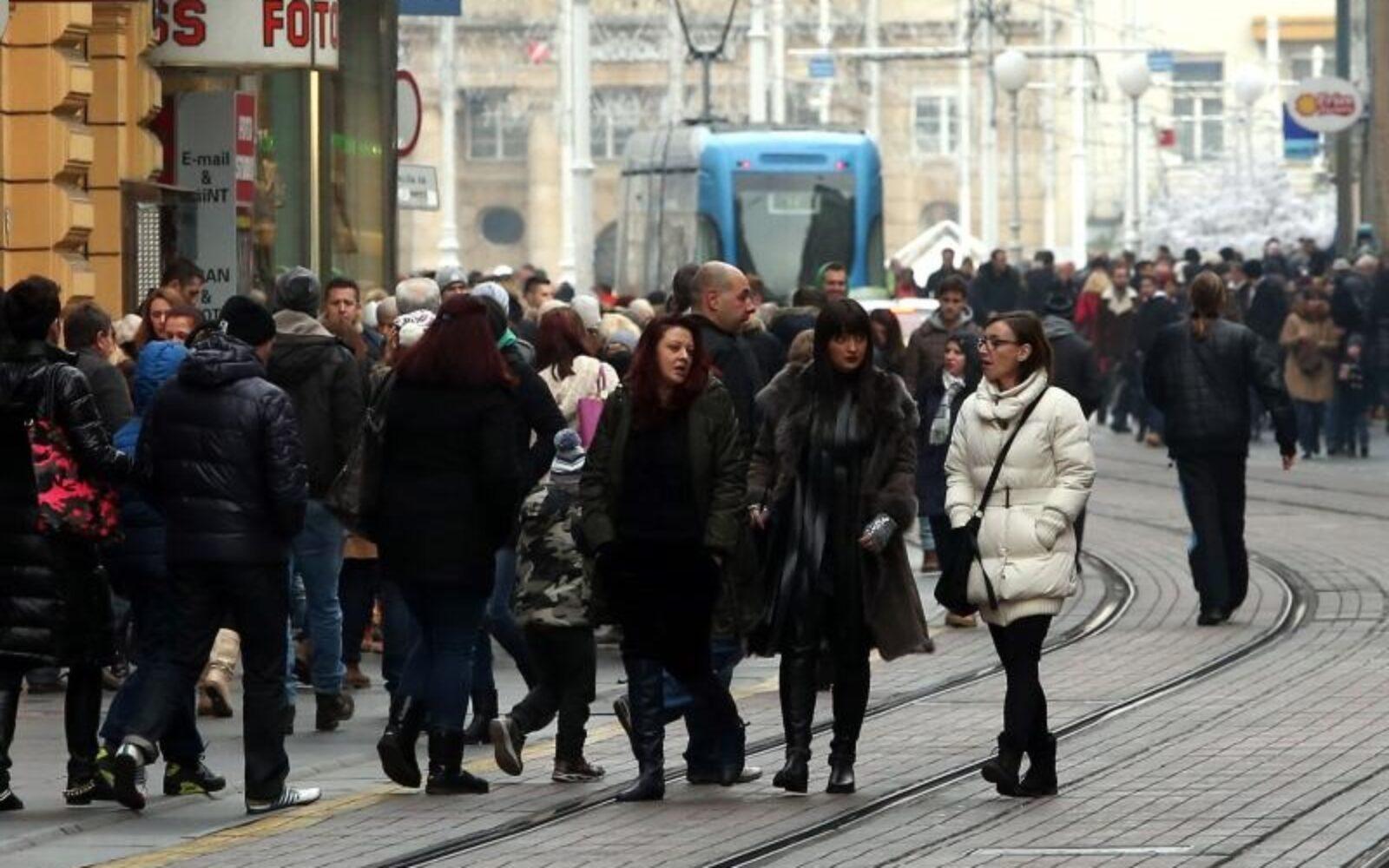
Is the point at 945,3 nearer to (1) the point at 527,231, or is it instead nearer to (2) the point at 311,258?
(1) the point at 527,231

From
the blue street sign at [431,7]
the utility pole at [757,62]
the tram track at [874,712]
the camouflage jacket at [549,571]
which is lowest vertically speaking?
the tram track at [874,712]

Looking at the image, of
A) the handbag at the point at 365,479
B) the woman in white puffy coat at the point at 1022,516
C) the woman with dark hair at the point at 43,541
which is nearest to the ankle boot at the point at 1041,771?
the woman in white puffy coat at the point at 1022,516

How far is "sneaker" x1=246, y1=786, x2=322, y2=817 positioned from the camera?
12062mm

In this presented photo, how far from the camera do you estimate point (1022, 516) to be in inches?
477

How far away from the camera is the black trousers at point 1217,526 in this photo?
1817 cm

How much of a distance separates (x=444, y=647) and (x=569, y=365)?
2486 millimetres

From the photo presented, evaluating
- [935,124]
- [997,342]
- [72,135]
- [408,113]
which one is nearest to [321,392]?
[997,342]

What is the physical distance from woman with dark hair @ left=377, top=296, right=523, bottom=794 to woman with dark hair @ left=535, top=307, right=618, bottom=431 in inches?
78.4

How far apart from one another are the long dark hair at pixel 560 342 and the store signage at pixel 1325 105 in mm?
28887

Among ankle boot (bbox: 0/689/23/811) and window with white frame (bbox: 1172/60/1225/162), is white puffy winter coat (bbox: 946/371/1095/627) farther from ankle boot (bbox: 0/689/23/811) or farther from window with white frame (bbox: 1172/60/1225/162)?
window with white frame (bbox: 1172/60/1225/162)

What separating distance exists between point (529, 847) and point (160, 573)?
7.28 feet

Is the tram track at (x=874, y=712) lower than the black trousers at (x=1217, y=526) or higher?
lower

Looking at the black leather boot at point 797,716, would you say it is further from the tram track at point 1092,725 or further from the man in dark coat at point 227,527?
the man in dark coat at point 227,527

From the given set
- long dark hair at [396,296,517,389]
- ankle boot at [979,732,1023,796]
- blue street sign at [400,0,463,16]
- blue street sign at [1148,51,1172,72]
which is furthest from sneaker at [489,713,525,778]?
blue street sign at [1148,51,1172,72]
